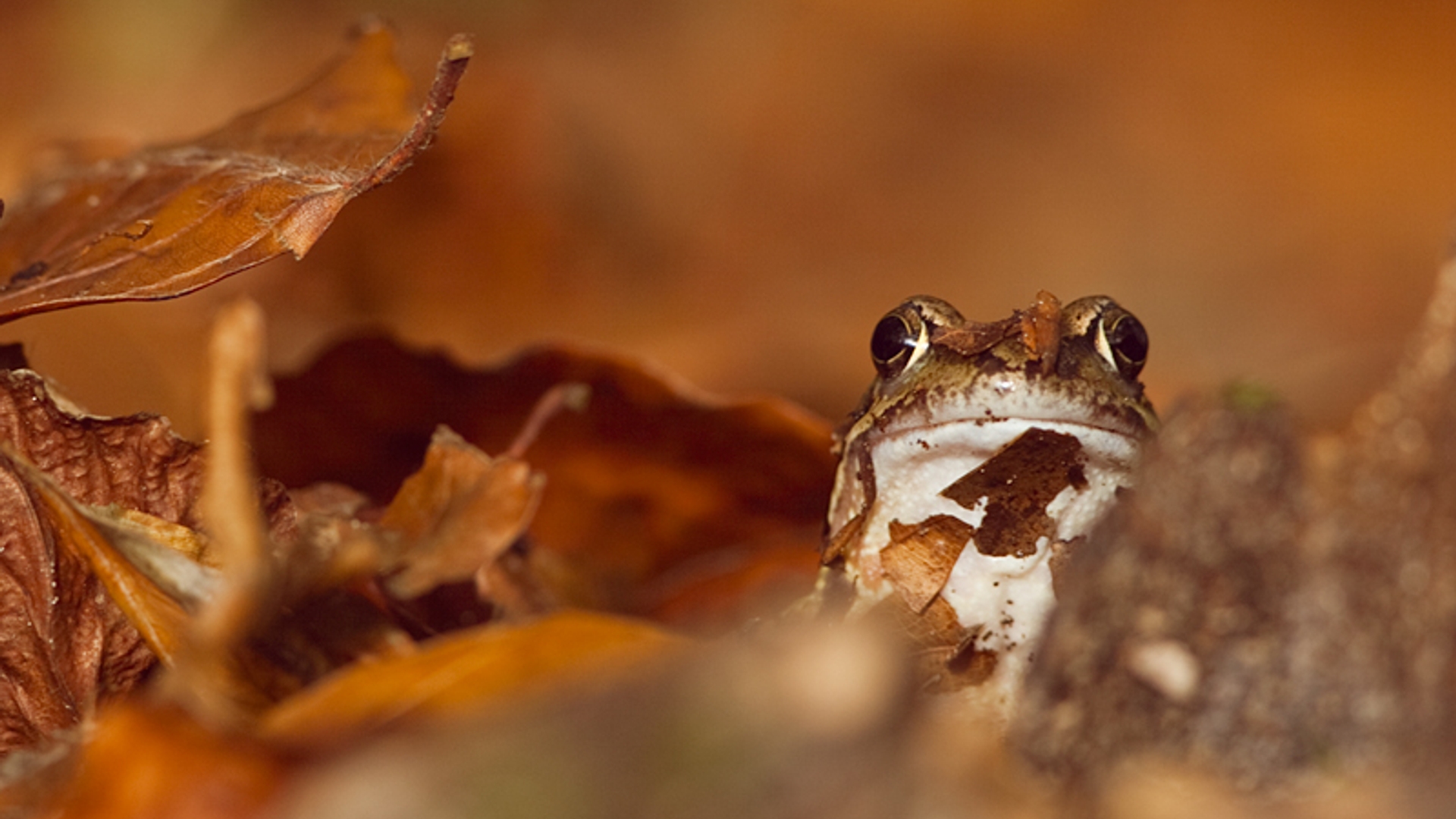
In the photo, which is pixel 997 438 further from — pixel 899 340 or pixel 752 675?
pixel 752 675

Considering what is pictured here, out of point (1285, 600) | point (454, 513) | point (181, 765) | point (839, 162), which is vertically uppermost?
point (839, 162)

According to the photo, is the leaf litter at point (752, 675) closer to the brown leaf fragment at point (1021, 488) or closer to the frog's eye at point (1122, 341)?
the brown leaf fragment at point (1021, 488)

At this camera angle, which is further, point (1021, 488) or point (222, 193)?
point (1021, 488)

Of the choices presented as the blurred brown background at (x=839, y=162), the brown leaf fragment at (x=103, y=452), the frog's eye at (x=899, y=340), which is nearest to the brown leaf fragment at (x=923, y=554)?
the frog's eye at (x=899, y=340)

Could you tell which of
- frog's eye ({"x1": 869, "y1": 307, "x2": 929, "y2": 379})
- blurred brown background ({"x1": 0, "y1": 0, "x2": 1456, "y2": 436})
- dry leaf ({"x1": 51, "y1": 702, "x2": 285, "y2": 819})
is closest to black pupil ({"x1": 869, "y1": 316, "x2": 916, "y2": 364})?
frog's eye ({"x1": 869, "y1": 307, "x2": 929, "y2": 379})

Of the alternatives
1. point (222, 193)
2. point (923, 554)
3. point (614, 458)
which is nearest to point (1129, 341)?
point (923, 554)
